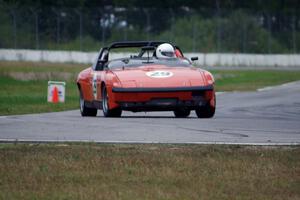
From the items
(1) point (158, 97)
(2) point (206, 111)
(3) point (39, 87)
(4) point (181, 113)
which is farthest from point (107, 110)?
(3) point (39, 87)

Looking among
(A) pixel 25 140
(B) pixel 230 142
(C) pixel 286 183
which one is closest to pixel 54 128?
(A) pixel 25 140

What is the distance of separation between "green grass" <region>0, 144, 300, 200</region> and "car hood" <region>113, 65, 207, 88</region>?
4.94m

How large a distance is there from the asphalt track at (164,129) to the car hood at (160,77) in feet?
1.94

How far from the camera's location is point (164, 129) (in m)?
15.1

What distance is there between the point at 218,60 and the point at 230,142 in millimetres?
47170

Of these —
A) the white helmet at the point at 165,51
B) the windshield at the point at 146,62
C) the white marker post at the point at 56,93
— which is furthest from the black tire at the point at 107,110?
the white marker post at the point at 56,93

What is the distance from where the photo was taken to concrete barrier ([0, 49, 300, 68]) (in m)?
60.2

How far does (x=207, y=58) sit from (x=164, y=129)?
45.2 m

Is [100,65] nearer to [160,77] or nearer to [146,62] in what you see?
[146,62]

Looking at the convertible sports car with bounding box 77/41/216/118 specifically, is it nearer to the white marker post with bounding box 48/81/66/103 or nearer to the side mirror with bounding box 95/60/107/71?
the side mirror with bounding box 95/60/107/71

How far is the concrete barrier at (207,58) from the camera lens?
198 ft

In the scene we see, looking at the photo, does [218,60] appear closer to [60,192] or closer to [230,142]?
[230,142]

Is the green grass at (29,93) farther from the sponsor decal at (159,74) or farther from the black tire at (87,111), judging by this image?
the sponsor decal at (159,74)

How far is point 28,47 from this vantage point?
202 ft
